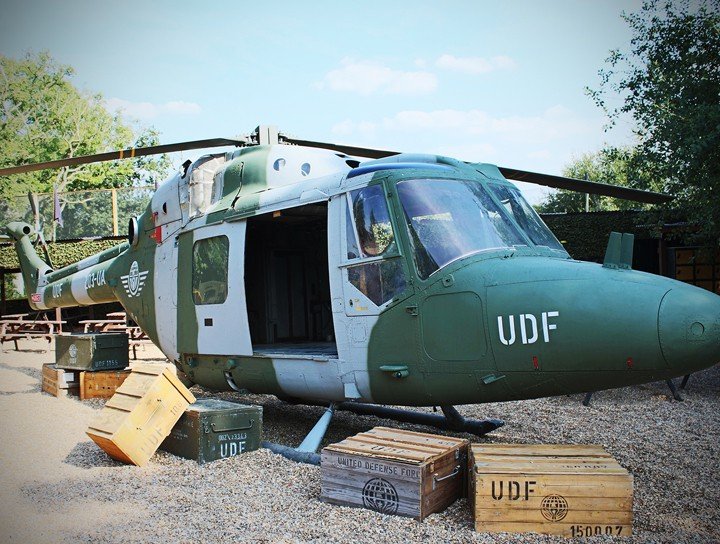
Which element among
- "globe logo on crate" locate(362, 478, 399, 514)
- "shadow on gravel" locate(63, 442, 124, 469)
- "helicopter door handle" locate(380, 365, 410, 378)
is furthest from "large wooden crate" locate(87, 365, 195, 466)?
"globe logo on crate" locate(362, 478, 399, 514)

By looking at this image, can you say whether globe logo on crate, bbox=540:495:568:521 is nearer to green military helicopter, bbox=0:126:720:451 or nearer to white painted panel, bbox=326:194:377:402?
green military helicopter, bbox=0:126:720:451

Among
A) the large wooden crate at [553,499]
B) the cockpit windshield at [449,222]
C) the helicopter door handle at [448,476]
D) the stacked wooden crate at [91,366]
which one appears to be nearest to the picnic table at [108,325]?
the stacked wooden crate at [91,366]

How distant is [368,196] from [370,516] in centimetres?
251

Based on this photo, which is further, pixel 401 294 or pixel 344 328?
pixel 344 328

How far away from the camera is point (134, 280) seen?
8.50m

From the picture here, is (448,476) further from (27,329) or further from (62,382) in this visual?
(27,329)

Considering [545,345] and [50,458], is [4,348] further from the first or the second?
[545,345]

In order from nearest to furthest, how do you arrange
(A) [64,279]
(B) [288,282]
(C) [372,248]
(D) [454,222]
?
(D) [454,222]
(C) [372,248]
(B) [288,282]
(A) [64,279]

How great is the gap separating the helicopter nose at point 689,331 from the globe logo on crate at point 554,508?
1.09 metres

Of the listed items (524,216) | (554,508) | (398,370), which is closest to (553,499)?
(554,508)

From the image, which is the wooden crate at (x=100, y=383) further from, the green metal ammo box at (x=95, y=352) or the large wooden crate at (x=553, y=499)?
the large wooden crate at (x=553, y=499)

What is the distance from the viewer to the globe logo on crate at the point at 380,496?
412 centimetres

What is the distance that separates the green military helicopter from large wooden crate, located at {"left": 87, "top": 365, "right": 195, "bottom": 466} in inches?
38.4

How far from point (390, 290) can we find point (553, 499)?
1993mm
